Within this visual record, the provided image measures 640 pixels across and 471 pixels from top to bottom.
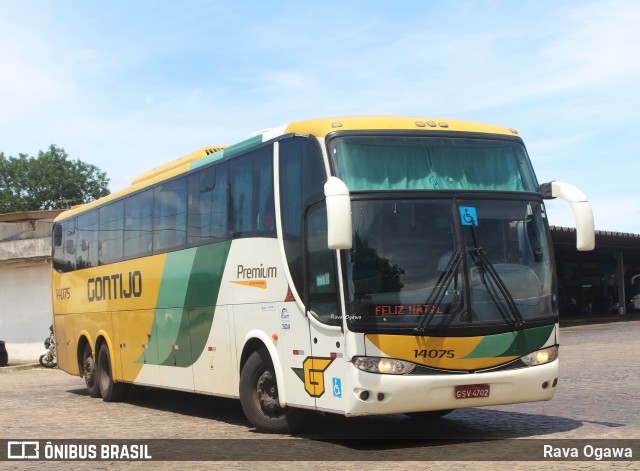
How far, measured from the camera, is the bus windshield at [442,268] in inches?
381

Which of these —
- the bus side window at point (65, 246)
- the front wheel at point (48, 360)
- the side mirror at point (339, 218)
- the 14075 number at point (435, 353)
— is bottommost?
the front wheel at point (48, 360)

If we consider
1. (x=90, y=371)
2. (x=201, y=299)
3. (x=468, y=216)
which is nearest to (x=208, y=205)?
(x=201, y=299)

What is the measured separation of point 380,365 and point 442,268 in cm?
117

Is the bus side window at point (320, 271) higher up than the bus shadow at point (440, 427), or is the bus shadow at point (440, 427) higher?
the bus side window at point (320, 271)

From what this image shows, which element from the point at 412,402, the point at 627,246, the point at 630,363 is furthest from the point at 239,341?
the point at 627,246

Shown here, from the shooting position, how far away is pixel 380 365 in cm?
956

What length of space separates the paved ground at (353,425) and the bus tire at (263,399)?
0.72 feet

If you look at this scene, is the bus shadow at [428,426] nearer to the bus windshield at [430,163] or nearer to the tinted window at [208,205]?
the tinted window at [208,205]

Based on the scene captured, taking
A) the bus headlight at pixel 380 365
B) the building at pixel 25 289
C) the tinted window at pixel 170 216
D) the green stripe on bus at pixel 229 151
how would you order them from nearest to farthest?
the bus headlight at pixel 380 365
the green stripe on bus at pixel 229 151
the tinted window at pixel 170 216
the building at pixel 25 289

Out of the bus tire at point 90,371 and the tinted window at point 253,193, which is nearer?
the tinted window at point 253,193

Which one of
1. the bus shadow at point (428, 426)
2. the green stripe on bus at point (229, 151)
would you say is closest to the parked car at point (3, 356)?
the bus shadow at point (428, 426)

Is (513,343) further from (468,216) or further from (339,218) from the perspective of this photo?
(339,218)

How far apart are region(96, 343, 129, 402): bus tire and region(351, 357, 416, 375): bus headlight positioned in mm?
9237

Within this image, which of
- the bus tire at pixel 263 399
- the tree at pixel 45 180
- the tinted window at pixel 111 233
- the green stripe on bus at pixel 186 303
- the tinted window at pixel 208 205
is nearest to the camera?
the bus tire at pixel 263 399
